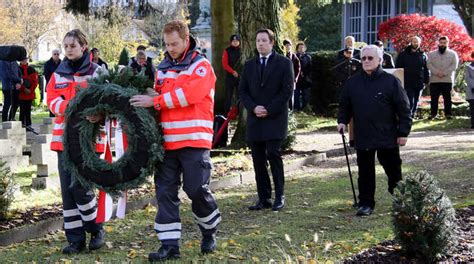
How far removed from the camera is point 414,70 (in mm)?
17984

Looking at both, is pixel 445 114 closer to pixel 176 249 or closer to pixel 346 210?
pixel 346 210

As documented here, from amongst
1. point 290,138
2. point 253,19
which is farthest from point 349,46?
point 253,19

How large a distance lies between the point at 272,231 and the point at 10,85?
466 inches

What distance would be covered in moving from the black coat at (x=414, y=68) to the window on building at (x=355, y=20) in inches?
670

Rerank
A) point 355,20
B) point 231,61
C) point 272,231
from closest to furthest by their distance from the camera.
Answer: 1. point 272,231
2. point 231,61
3. point 355,20

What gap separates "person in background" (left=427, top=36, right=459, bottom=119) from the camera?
18734 mm

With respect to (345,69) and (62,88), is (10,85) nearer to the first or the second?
(345,69)

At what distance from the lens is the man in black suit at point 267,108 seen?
8.42 m

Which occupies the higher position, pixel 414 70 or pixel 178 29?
pixel 178 29

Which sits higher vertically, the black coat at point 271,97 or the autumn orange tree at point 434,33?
the autumn orange tree at point 434,33

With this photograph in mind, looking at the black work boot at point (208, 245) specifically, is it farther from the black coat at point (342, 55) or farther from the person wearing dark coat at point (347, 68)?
the black coat at point (342, 55)

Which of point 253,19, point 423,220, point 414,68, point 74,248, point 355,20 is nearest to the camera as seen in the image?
point 423,220

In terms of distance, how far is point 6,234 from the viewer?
23.8ft

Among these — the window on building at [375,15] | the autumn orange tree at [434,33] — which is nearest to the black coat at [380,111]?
the autumn orange tree at [434,33]
